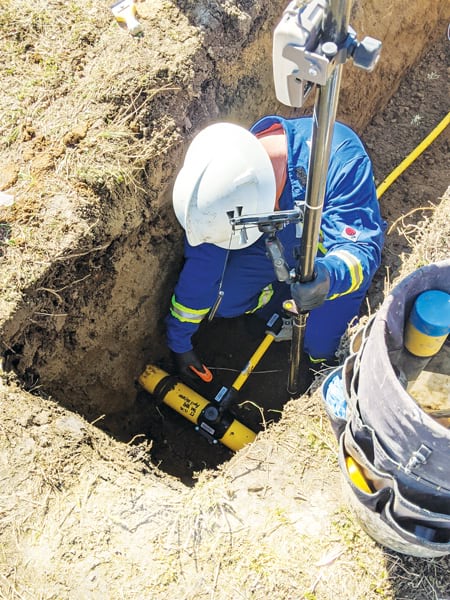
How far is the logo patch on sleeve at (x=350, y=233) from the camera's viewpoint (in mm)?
3213

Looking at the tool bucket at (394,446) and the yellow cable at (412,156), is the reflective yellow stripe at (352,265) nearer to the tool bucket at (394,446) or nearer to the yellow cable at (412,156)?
the tool bucket at (394,446)

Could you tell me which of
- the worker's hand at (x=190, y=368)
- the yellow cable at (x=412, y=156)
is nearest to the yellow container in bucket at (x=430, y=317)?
the worker's hand at (x=190, y=368)

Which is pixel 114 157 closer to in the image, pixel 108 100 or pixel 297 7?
pixel 108 100

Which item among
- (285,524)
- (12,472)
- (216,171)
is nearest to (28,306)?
(12,472)

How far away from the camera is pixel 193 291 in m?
3.60

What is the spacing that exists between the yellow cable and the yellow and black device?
4.42 feet

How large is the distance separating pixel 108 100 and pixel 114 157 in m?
0.42

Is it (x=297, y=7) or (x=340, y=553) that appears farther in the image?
(x=340, y=553)

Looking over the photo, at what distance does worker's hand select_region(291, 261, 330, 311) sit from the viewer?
2795 millimetres

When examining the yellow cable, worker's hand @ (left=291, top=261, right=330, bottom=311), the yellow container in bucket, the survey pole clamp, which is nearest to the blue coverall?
worker's hand @ (left=291, top=261, right=330, bottom=311)

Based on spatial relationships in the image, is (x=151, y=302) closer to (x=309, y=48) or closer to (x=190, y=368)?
(x=190, y=368)

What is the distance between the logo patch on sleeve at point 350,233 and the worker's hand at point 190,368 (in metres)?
1.35

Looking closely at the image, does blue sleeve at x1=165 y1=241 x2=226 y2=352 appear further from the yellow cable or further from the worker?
the yellow cable

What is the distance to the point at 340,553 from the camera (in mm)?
2500
